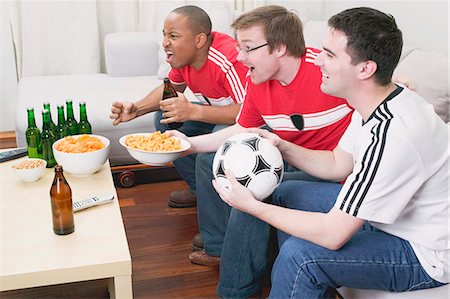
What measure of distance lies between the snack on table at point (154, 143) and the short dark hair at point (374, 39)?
34.1 inches

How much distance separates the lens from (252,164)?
5.54ft

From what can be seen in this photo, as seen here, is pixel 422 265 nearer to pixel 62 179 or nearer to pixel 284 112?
pixel 284 112

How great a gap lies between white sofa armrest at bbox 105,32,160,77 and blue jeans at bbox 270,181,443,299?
7.88 ft

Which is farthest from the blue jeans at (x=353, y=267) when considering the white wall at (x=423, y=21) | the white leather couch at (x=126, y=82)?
the white wall at (x=423, y=21)

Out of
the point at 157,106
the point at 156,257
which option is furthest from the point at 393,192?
the point at 157,106

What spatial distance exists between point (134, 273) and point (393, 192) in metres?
1.22

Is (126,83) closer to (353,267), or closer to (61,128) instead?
(61,128)

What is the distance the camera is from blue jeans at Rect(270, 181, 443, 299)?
4.72 ft

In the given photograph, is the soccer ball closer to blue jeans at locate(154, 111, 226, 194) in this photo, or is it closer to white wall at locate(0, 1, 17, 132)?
blue jeans at locate(154, 111, 226, 194)

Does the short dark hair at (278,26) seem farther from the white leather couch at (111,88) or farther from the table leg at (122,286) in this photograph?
the white leather couch at (111,88)

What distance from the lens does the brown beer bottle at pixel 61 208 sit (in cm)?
165

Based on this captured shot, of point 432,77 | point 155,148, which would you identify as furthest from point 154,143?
point 432,77

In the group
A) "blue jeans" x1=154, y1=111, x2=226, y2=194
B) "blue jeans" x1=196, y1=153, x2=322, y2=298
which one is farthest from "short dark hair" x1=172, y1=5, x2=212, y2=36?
"blue jeans" x1=196, y1=153, x2=322, y2=298

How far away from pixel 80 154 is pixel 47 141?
27 centimetres
